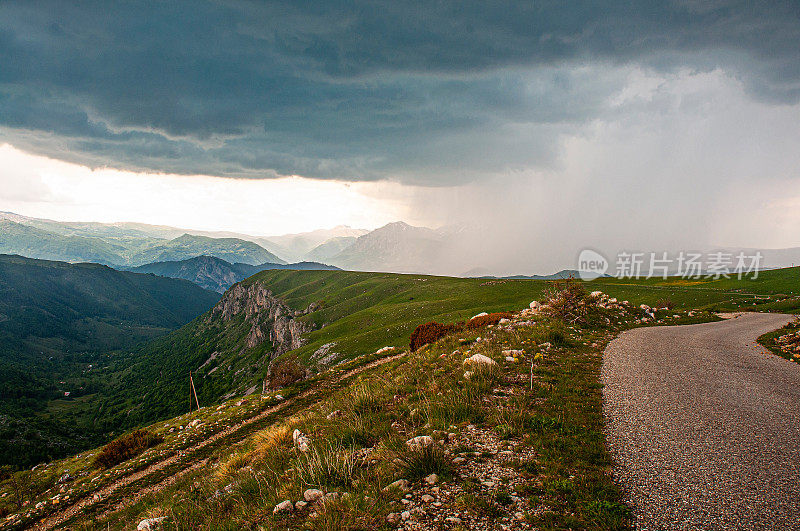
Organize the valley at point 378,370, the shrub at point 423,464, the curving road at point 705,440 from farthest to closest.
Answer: the valley at point 378,370, the shrub at point 423,464, the curving road at point 705,440

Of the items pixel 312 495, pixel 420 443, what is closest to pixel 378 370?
pixel 420 443

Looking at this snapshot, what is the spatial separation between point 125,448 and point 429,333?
23.0 meters

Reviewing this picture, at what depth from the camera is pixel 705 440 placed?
743cm

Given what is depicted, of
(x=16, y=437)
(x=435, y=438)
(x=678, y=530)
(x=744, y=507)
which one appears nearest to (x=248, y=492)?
(x=435, y=438)

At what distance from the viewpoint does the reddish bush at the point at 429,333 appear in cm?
3019

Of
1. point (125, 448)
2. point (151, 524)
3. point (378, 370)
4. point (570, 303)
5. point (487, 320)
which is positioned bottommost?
point (125, 448)

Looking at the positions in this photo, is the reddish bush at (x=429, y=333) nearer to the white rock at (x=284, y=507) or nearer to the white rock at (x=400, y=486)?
the white rock at (x=400, y=486)

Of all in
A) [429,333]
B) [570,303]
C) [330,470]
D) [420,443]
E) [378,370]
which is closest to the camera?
[330,470]

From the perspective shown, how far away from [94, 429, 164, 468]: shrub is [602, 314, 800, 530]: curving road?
25.1m

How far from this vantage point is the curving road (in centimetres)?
517

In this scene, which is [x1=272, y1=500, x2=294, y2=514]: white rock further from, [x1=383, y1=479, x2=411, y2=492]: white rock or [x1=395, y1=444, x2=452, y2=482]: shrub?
[x1=395, y1=444, x2=452, y2=482]: shrub

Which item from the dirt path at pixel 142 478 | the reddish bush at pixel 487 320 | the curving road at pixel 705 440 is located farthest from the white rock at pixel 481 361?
the reddish bush at pixel 487 320

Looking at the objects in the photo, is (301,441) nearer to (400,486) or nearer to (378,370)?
(400,486)

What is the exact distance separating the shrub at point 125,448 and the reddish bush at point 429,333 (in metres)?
19.6
